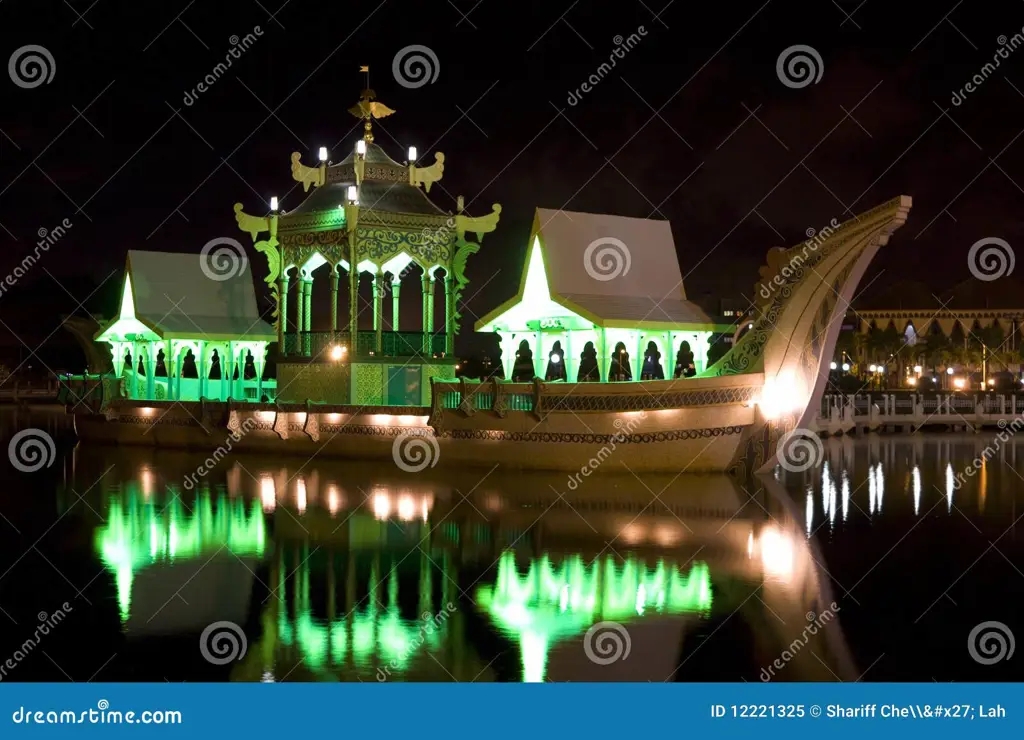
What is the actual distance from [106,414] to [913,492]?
791 inches

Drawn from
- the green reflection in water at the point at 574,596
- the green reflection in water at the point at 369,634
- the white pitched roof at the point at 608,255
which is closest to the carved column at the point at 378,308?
the white pitched roof at the point at 608,255

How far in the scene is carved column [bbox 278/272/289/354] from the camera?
1085 inches

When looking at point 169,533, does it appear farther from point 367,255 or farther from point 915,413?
point 915,413

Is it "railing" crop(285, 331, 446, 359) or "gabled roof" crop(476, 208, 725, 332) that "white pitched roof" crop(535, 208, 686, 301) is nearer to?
→ "gabled roof" crop(476, 208, 725, 332)

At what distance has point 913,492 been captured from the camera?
2047 centimetres

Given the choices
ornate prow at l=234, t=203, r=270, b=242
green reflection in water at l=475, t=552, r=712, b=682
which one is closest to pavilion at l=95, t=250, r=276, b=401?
ornate prow at l=234, t=203, r=270, b=242

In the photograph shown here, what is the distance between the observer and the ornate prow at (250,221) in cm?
2747

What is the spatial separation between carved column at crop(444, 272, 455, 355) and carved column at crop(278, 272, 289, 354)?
12.0 ft

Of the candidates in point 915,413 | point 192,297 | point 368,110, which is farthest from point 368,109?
point 915,413

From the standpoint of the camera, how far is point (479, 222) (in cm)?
2675

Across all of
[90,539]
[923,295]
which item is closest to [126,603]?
[90,539]

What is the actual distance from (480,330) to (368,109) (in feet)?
21.7

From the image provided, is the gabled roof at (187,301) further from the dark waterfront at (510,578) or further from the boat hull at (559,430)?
the dark waterfront at (510,578)
